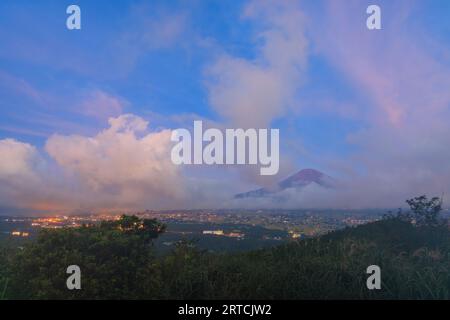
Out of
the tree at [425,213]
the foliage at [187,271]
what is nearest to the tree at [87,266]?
the foliage at [187,271]

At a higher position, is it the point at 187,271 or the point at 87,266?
the point at 87,266

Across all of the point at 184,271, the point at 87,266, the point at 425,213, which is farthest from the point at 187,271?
the point at 425,213

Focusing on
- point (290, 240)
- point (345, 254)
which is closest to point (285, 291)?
point (345, 254)

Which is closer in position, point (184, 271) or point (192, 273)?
point (192, 273)

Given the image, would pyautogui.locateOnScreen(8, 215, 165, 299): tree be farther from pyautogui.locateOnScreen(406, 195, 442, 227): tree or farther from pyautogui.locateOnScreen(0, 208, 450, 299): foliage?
pyautogui.locateOnScreen(406, 195, 442, 227): tree

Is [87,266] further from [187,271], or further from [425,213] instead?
[425,213]

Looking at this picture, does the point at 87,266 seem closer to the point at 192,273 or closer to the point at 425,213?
the point at 192,273

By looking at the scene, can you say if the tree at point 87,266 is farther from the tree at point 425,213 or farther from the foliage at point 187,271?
the tree at point 425,213

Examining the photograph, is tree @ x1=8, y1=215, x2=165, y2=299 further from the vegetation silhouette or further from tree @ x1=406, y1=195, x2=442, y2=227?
tree @ x1=406, y1=195, x2=442, y2=227

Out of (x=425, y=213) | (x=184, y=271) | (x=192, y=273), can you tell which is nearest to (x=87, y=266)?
(x=184, y=271)

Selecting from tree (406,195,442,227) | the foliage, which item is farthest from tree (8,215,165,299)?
tree (406,195,442,227)

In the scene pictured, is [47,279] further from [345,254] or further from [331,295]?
[345,254]
